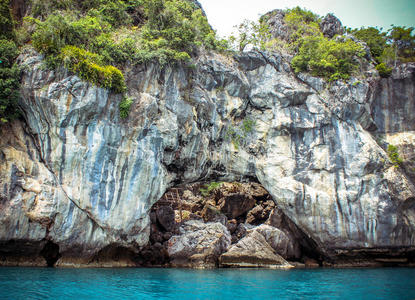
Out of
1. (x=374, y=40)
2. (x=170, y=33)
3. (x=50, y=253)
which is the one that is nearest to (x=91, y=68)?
(x=170, y=33)

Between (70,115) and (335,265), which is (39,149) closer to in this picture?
(70,115)

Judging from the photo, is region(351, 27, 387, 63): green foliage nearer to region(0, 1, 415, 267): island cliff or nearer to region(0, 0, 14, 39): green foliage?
region(0, 1, 415, 267): island cliff

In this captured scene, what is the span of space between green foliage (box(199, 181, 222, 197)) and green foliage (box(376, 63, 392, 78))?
48.4ft

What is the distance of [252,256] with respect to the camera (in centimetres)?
1670

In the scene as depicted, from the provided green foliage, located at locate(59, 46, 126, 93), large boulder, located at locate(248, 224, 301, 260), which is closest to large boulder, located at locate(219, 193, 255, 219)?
large boulder, located at locate(248, 224, 301, 260)

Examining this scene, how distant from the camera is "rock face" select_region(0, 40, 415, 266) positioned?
13.5 metres

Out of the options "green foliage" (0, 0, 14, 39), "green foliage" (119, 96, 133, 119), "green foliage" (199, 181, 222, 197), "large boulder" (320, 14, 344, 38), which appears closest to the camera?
"green foliage" (0, 0, 14, 39)

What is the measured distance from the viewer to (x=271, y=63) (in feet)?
64.2

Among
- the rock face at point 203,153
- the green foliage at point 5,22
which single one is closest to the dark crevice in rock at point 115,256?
the rock face at point 203,153

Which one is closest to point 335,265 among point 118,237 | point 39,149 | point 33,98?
point 118,237

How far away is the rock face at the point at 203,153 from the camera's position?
13.5 m

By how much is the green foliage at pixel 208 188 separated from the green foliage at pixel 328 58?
457 inches

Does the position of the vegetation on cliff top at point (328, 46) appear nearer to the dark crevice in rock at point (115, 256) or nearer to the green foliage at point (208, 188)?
the green foliage at point (208, 188)

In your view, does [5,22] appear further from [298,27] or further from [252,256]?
[298,27]
